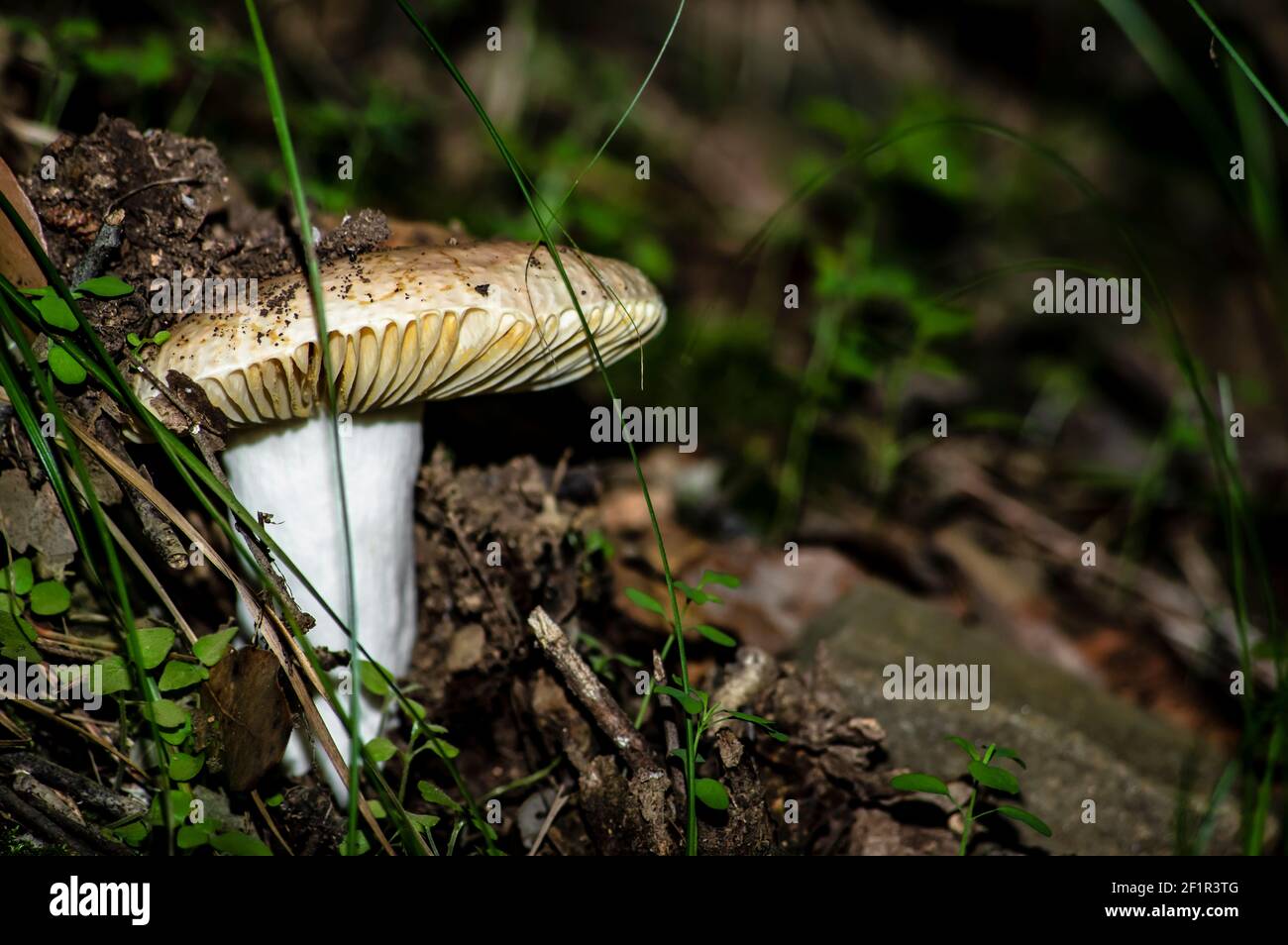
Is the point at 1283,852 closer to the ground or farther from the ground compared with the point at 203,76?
closer to the ground

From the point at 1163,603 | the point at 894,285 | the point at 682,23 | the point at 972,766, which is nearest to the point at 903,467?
the point at 894,285

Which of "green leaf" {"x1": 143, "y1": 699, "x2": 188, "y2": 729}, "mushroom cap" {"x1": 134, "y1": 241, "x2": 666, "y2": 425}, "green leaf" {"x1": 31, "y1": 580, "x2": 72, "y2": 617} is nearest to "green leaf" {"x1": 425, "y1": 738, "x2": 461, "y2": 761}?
"green leaf" {"x1": 143, "y1": 699, "x2": 188, "y2": 729}

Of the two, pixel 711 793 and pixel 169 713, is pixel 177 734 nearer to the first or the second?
pixel 169 713

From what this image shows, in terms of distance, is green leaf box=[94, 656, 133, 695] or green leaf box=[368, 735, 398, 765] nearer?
green leaf box=[94, 656, 133, 695]

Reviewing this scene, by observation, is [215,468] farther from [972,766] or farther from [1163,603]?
[1163,603]

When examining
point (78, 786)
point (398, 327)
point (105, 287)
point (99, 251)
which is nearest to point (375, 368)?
point (398, 327)

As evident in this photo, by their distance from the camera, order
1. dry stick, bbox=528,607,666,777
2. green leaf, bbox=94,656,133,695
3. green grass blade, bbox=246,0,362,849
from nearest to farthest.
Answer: green grass blade, bbox=246,0,362,849 < green leaf, bbox=94,656,133,695 < dry stick, bbox=528,607,666,777

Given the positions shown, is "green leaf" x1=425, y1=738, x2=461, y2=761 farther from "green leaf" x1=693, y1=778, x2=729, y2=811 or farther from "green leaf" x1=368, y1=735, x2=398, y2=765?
"green leaf" x1=693, y1=778, x2=729, y2=811
